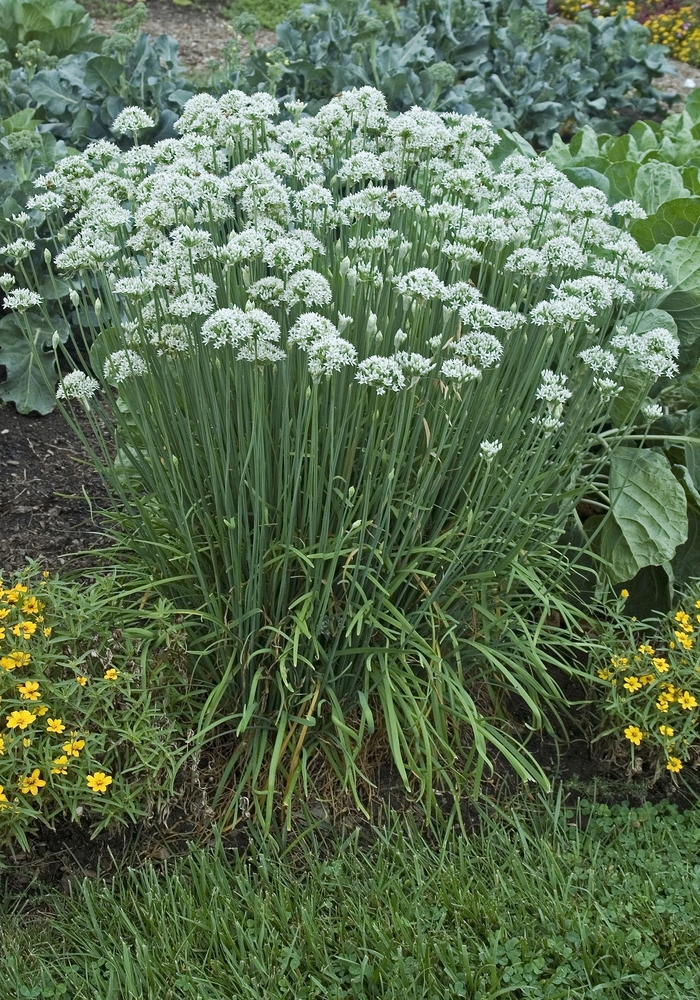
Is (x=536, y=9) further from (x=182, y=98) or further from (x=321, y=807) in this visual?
(x=321, y=807)

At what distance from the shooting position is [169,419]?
287 cm

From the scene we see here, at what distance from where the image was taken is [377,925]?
2461mm

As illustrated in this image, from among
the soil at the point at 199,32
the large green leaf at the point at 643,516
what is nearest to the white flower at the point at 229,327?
the large green leaf at the point at 643,516

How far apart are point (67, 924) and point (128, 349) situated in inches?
63.2

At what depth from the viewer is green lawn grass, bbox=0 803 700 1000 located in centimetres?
236

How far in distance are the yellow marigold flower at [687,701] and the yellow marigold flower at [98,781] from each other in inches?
69.9

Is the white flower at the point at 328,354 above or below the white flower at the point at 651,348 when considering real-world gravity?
above

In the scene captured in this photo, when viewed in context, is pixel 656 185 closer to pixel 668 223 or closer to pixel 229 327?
pixel 668 223

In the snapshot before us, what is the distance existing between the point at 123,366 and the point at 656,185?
2652mm

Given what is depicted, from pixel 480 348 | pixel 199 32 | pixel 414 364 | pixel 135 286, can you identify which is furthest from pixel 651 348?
pixel 199 32

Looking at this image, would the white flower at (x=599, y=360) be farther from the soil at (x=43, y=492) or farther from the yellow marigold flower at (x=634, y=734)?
the soil at (x=43, y=492)

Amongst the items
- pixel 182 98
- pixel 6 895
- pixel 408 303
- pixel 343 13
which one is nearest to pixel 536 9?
pixel 343 13

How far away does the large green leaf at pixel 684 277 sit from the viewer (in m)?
3.69

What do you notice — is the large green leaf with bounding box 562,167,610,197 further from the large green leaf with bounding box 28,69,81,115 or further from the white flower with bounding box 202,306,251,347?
the large green leaf with bounding box 28,69,81,115
